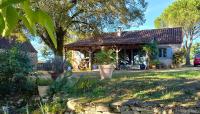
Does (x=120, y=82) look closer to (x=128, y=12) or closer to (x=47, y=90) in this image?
(x=47, y=90)

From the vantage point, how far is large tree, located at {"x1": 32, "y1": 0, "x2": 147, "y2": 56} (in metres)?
28.1

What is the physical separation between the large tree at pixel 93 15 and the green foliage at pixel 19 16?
25851mm

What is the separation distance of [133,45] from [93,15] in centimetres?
794

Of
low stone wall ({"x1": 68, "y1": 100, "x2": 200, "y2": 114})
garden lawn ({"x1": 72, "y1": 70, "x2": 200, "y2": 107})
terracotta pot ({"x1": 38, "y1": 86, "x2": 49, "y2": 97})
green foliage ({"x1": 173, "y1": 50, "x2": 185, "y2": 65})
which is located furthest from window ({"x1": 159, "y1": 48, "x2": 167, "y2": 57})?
low stone wall ({"x1": 68, "y1": 100, "x2": 200, "y2": 114})

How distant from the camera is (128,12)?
1169 inches

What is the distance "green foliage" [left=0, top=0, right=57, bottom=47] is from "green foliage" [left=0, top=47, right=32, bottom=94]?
10.2 metres

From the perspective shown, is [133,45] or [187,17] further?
[187,17]

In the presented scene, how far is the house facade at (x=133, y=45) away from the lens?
3644 centimetres

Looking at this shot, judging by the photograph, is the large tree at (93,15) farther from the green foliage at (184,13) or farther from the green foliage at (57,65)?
the green foliage at (184,13)

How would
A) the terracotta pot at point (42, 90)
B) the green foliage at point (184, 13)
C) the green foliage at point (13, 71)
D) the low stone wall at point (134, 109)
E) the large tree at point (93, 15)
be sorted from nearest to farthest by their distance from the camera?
the low stone wall at point (134, 109)
the terracotta pot at point (42, 90)
the green foliage at point (13, 71)
the large tree at point (93, 15)
the green foliage at point (184, 13)

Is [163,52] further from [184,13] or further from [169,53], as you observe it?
[184,13]

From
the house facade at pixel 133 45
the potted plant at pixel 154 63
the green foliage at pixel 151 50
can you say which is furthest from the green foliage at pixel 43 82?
the house facade at pixel 133 45

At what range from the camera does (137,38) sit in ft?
125

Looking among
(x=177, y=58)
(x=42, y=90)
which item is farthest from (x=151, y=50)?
(x=42, y=90)
